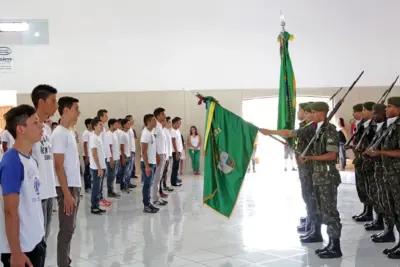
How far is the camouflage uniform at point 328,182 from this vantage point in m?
5.00

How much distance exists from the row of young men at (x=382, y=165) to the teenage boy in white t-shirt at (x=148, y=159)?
310 centimetres

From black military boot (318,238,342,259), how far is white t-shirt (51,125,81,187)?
2.53 m

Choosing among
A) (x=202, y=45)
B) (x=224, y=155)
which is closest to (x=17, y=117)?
(x=224, y=155)

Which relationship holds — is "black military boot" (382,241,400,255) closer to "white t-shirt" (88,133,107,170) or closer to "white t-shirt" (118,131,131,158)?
"white t-shirt" (88,133,107,170)

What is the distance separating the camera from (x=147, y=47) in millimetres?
13750

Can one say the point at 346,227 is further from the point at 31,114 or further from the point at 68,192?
the point at 31,114

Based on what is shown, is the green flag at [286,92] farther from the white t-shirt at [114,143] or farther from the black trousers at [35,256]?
the white t-shirt at [114,143]

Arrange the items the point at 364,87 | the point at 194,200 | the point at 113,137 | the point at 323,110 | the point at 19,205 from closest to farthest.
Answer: the point at 19,205
the point at 323,110
the point at 194,200
the point at 113,137
the point at 364,87

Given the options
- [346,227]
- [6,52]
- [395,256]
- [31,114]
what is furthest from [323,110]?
[6,52]

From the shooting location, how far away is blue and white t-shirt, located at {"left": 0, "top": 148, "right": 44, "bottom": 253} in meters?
2.63

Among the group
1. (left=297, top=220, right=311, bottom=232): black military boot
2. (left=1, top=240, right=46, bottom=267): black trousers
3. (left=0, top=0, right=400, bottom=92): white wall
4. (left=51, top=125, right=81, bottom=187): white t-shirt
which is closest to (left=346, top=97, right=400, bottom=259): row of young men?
(left=297, top=220, right=311, bottom=232): black military boot

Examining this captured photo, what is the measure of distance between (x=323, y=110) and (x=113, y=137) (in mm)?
5812

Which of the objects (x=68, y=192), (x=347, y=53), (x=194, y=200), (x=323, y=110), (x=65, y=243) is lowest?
(x=194, y=200)

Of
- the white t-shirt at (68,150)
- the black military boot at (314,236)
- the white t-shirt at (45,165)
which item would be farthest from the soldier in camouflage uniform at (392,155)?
A: the white t-shirt at (45,165)
